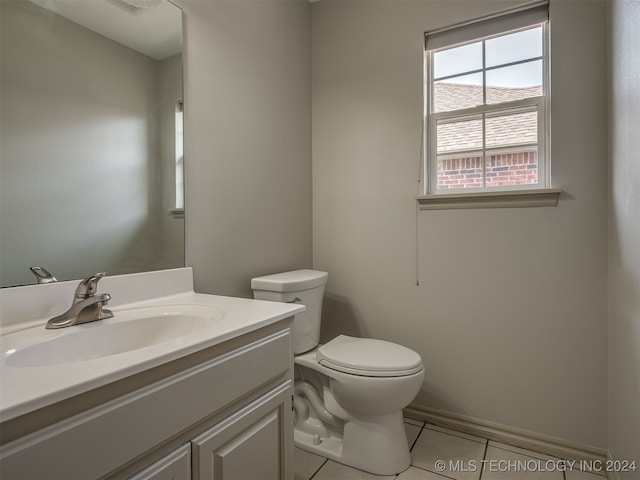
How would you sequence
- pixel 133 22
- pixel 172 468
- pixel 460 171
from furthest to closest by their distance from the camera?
pixel 460 171 → pixel 133 22 → pixel 172 468

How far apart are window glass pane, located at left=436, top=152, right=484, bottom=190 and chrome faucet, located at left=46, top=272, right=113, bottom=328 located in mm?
1695

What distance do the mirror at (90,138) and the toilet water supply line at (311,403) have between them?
88 cm

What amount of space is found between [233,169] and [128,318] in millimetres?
865

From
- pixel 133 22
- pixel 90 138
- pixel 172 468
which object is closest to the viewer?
pixel 172 468

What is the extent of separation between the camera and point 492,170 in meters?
1.84

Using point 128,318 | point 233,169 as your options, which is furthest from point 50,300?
point 233,169

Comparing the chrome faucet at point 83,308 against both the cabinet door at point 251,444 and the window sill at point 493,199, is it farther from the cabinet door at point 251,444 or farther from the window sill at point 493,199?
the window sill at point 493,199

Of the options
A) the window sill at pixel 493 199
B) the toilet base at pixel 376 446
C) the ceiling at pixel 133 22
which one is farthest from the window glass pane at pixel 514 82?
the toilet base at pixel 376 446

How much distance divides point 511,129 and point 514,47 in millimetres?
416

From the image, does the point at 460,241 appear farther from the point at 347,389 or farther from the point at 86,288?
the point at 86,288

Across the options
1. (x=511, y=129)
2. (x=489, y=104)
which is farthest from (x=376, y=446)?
(x=489, y=104)

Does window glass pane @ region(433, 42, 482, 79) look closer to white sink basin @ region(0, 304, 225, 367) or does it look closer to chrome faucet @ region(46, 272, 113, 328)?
white sink basin @ region(0, 304, 225, 367)

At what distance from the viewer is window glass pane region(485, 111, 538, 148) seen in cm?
176

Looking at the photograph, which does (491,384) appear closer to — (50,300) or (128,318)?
(128,318)
